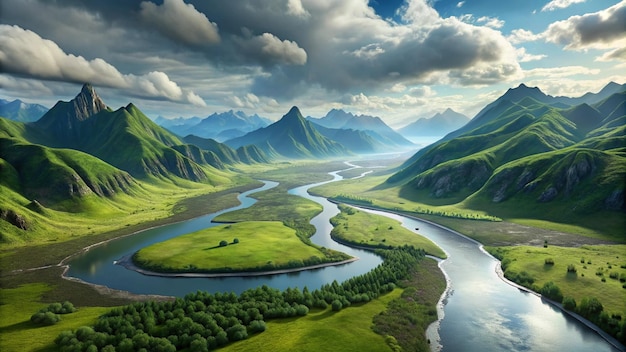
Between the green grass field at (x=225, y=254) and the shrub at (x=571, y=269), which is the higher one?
the green grass field at (x=225, y=254)

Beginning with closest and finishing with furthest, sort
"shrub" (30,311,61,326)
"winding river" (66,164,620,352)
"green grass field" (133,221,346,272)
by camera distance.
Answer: "winding river" (66,164,620,352) < "shrub" (30,311,61,326) < "green grass field" (133,221,346,272)

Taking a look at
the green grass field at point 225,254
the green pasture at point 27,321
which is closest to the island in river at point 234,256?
the green grass field at point 225,254

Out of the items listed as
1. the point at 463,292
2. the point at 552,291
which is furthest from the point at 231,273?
the point at 552,291

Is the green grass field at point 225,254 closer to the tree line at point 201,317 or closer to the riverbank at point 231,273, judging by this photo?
the riverbank at point 231,273

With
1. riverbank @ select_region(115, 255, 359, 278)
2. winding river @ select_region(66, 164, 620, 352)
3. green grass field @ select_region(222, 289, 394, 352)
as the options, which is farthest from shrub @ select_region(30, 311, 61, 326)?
green grass field @ select_region(222, 289, 394, 352)

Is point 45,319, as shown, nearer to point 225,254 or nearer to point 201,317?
point 201,317

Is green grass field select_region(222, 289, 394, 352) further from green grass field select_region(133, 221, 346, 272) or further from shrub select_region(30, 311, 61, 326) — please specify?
shrub select_region(30, 311, 61, 326)
